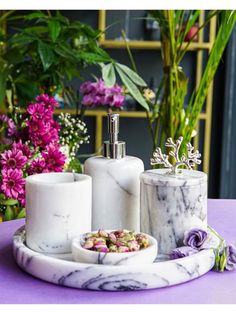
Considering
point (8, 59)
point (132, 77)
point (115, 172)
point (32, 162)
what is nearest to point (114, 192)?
point (115, 172)

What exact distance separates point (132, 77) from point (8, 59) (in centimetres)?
39

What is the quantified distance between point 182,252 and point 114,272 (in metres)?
0.12

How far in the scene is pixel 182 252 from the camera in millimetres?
748

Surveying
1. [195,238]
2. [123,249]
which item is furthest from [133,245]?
[195,238]

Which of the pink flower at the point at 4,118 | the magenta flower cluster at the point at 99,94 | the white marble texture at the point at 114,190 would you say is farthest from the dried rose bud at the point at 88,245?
the magenta flower cluster at the point at 99,94

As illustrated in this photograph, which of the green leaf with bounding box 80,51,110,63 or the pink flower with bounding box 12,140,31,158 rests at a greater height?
the green leaf with bounding box 80,51,110,63

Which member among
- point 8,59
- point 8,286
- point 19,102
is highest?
→ point 8,59

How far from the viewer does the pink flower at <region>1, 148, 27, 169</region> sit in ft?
3.49

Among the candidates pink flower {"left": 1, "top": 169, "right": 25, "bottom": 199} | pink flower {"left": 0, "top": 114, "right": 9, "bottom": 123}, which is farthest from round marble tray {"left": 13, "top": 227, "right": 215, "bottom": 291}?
pink flower {"left": 0, "top": 114, "right": 9, "bottom": 123}

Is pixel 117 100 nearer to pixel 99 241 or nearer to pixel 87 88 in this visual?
pixel 87 88

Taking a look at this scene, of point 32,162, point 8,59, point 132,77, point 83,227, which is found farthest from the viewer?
point 8,59

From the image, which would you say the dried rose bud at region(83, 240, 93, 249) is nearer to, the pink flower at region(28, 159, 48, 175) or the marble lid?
the marble lid

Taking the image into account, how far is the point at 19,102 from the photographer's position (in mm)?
1681

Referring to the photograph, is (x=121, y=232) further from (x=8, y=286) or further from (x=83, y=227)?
(x=8, y=286)
